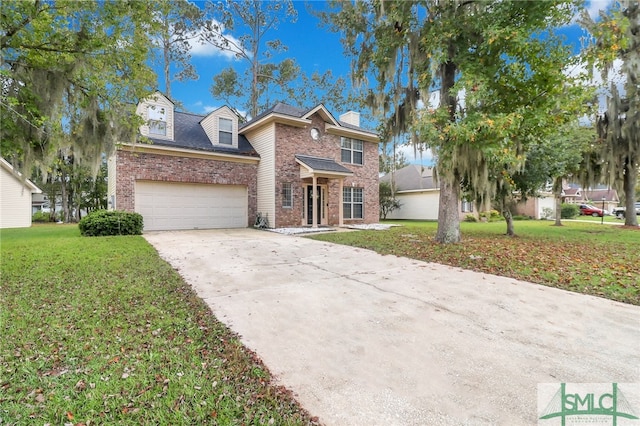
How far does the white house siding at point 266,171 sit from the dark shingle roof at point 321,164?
4.42 feet

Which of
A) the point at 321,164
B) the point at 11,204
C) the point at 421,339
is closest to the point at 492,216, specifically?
the point at 321,164

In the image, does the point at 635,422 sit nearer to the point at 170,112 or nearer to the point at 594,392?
the point at 594,392

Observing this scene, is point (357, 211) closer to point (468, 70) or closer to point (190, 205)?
point (190, 205)

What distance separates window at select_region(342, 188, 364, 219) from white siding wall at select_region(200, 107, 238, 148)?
20.4ft

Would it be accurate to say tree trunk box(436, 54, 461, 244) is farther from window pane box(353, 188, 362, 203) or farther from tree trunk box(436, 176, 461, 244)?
window pane box(353, 188, 362, 203)

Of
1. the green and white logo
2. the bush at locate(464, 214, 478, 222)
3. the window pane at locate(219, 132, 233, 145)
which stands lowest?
the green and white logo

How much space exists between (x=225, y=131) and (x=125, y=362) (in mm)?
13245

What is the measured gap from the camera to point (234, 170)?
14.1 metres

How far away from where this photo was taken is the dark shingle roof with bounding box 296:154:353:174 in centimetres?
1367

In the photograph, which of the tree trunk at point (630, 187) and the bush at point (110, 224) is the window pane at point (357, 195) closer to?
the bush at point (110, 224)

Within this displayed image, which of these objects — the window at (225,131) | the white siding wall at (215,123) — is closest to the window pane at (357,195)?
the white siding wall at (215,123)

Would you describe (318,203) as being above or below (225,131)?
below

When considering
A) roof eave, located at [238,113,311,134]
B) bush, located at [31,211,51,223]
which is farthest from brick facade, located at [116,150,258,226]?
bush, located at [31,211,51,223]

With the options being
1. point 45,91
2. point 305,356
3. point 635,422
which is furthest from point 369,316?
point 45,91
